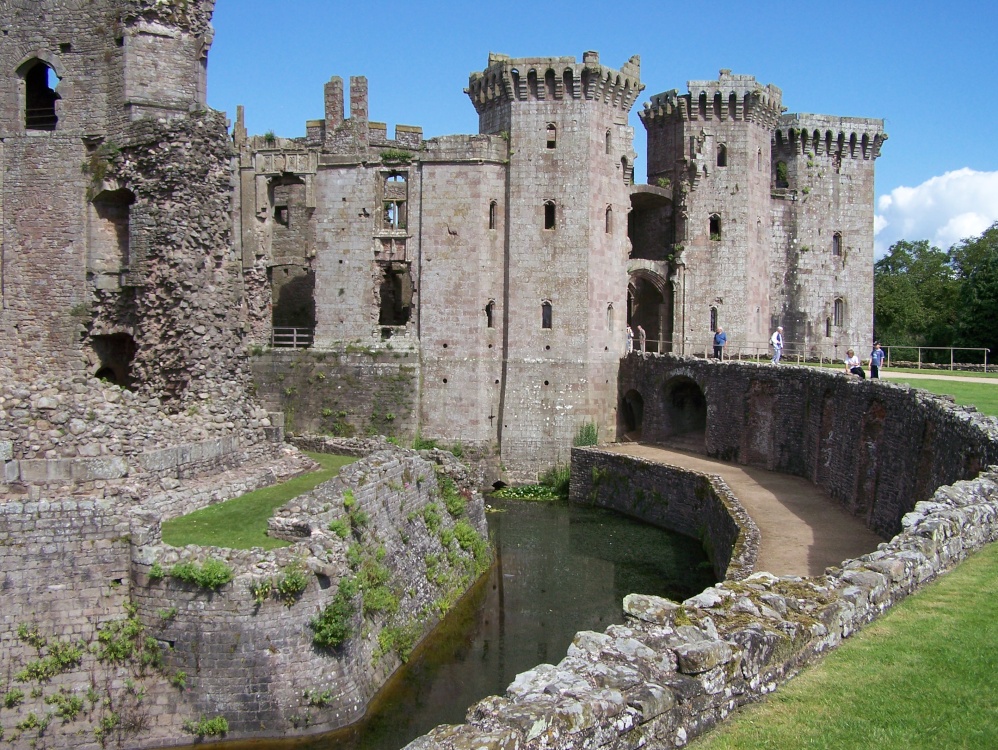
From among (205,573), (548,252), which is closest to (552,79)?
(548,252)

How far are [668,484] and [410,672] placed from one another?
11.8 m

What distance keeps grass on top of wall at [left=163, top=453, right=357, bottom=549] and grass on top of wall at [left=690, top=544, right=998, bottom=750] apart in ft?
29.1

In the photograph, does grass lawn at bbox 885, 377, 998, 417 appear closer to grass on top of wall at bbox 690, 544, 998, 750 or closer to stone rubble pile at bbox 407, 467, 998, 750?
grass on top of wall at bbox 690, 544, 998, 750

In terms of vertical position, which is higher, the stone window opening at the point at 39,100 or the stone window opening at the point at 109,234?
the stone window opening at the point at 39,100

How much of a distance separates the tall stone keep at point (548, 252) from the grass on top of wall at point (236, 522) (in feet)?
42.4

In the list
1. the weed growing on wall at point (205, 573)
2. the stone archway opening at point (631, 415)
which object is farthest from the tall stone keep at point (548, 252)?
the weed growing on wall at point (205, 573)

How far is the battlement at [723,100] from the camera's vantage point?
3409 cm

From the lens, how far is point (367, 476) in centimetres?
1680

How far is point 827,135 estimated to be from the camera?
38844mm

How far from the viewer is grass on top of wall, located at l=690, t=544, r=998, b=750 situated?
5.76 m

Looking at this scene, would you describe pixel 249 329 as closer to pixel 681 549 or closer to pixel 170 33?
pixel 170 33

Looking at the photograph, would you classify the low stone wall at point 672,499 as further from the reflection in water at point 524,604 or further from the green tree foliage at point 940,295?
the green tree foliage at point 940,295

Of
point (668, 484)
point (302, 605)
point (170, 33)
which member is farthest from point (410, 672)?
point (170, 33)

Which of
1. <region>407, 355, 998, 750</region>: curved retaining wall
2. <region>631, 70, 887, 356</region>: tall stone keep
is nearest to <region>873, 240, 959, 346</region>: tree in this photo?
<region>631, 70, 887, 356</region>: tall stone keep
